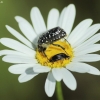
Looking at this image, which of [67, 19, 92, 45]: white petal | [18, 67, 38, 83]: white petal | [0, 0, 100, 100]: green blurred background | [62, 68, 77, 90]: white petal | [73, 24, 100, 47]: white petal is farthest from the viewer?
[0, 0, 100, 100]: green blurred background

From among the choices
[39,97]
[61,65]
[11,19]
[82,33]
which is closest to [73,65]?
[61,65]

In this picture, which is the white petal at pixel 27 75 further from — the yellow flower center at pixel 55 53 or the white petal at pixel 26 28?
the white petal at pixel 26 28

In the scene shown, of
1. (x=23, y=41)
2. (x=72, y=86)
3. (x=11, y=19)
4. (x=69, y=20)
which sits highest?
(x=11, y=19)

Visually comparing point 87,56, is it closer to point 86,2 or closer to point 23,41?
point 23,41

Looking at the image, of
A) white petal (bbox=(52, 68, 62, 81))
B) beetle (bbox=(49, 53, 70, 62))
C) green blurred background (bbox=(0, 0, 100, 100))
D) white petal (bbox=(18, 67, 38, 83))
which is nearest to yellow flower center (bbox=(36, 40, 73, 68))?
beetle (bbox=(49, 53, 70, 62))

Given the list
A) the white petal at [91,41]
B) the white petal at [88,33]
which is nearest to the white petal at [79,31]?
the white petal at [88,33]

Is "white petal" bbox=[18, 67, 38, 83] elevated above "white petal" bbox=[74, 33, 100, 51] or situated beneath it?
situated beneath

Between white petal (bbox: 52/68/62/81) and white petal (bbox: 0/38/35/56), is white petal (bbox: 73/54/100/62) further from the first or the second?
white petal (bbox: 0/38/35/56)
